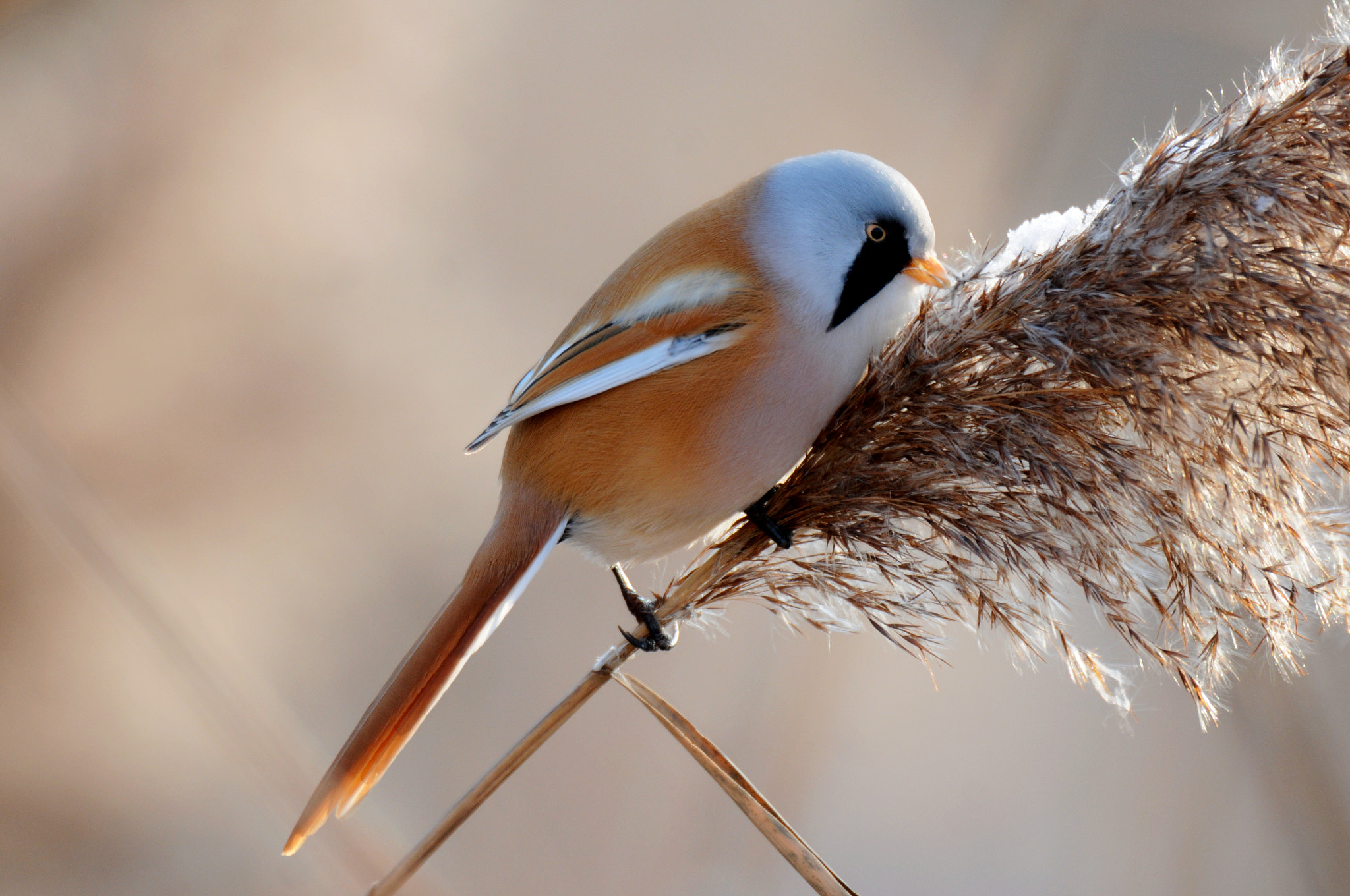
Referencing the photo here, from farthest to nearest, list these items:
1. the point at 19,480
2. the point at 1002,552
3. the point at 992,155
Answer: the point at 992,155 → the point at 19,480 → the point at 1002,552

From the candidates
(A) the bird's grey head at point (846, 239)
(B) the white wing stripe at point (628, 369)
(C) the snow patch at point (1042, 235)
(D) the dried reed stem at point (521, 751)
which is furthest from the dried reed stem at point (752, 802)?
(C) the snow patch at point (1042, 235)

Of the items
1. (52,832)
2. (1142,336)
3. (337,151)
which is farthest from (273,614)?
(1142,336)

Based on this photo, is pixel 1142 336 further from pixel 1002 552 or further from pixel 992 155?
pixel 992 155

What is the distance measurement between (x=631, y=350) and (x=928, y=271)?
38 centimetres

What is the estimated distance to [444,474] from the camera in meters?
2.16

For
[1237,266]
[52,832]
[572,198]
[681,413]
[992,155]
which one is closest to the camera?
[1237,266]

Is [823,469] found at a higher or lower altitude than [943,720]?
higher

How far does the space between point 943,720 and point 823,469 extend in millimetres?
1482

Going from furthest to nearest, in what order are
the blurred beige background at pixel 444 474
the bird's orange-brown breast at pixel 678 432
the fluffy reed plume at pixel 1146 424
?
the blurred beige background at pixel 444 474
the bird's orange-brown breast at pixel 678 432
the fluffy reed plume at pixel 1146 424

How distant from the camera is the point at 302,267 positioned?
2082 mm

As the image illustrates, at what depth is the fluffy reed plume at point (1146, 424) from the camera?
0.72 metres

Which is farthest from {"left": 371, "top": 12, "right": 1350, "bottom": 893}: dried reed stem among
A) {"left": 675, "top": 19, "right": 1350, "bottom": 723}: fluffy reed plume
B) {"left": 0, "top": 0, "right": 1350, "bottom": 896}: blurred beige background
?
{"left": 0, "top": 0, "right": 1350, "bottom": 896}: blurred beige background

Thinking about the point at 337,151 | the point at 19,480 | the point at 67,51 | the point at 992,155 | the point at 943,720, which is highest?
the point at 67,51

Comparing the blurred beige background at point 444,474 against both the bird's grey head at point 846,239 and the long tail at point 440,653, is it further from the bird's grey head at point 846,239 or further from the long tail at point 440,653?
the bird's grey head at point 846,239
